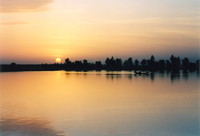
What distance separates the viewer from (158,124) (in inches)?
860

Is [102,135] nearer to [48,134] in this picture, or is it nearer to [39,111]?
[48,134]

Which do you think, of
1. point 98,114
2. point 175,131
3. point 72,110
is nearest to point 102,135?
A: point 175,131

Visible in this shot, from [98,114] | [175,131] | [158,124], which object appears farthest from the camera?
[98,114]

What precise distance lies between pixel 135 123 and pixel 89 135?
4945 mm

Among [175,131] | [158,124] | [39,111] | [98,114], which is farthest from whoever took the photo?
[39,111]

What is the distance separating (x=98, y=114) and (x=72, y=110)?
3199 mm

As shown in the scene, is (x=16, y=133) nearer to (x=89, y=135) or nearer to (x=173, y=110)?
(x=89, y=135)

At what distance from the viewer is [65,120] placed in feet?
76.3

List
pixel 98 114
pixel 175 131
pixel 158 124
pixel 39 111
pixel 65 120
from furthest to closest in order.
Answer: pixel 39 111, pixel 98 114, pixel 65 120, pixel 158 124, pixel 175 131

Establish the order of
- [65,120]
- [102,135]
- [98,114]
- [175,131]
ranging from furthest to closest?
[98,114] < [65,120] < [175,131] < [102,135]

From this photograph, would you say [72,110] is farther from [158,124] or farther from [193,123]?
[193,123]

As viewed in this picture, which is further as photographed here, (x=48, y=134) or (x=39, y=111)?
(x=39, y=111)

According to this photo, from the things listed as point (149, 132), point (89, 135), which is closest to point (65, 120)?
point (89, 135)

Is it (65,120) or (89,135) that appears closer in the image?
(89,135)
